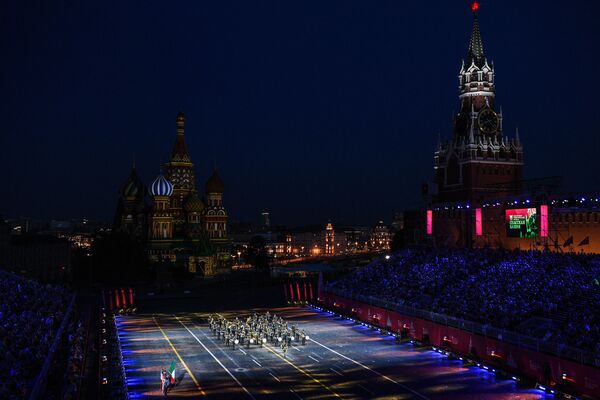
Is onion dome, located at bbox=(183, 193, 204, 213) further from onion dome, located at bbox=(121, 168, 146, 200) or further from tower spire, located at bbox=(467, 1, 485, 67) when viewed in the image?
tower spire, located at bbox=(467, 1, 485, 67)

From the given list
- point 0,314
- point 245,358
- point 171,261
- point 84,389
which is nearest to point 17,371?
point 84,389

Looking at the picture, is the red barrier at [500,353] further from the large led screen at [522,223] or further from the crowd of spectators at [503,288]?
the large led screen at [522,223]

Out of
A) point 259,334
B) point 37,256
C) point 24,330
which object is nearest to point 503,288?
point 259,334

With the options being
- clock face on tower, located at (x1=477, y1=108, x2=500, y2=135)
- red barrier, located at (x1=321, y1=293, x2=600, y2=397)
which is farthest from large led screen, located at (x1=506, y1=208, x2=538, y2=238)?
clock face on tower, located at (x1=477, y1=108, x2=500, y2=135)

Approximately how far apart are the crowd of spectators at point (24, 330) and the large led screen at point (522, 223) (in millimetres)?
32380

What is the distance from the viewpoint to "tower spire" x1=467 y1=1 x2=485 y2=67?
72.2 m

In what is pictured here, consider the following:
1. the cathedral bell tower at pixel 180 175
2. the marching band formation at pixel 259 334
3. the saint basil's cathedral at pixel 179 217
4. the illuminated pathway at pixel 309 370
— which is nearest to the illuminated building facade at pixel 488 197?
the illuminated pathway at pixel 309 370

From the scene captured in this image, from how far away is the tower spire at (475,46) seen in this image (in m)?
72.2

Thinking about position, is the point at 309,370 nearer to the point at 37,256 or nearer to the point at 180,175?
the point at 37,256

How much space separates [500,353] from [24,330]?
22.4 metres

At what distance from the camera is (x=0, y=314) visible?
32250mm

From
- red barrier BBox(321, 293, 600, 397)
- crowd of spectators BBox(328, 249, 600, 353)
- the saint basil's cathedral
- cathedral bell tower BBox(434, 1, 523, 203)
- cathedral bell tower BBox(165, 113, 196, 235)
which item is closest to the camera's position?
red barrier BBox(321, 293, 600, 397)

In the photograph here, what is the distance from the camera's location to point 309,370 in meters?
31.6

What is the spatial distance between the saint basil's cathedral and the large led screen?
57381 millimetres
